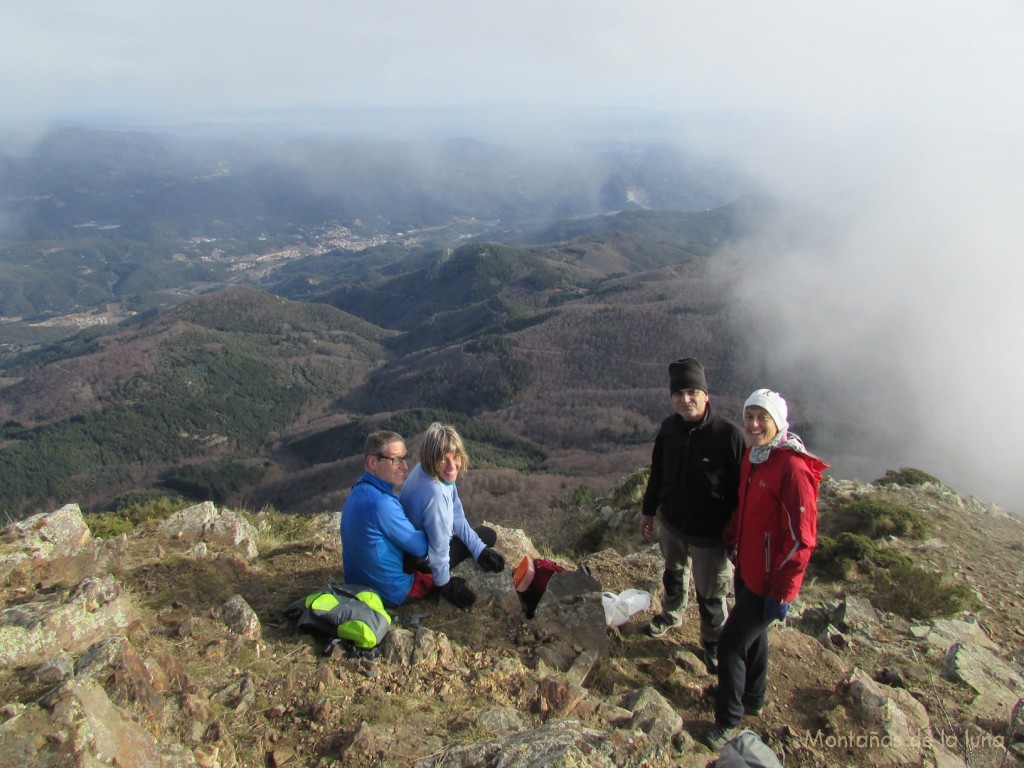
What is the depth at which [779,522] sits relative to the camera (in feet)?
15.0

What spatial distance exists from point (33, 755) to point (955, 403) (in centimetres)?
10301

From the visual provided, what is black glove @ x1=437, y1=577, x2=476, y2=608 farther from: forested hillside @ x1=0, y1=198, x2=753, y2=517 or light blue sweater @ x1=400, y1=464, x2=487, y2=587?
forested hillside @ x1=0, y1=198, x2=753, y2=517

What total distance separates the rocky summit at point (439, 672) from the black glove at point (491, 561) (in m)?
0.17

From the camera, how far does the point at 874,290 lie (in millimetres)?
135625

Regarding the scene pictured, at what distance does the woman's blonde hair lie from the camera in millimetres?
5570

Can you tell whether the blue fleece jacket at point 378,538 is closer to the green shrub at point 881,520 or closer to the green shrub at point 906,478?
the green shrub at point 881,520

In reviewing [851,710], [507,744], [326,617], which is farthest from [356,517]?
[851,710]

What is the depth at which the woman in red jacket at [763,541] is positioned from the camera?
442cm

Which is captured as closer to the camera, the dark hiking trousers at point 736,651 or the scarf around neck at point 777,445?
the scarf around neck at point 777,445

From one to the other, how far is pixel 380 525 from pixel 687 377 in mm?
3282

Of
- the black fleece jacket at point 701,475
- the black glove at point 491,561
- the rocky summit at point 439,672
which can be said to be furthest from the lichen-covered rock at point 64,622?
the black fleece jacket at point 701,475

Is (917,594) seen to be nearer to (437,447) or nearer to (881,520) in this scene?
(881,520)

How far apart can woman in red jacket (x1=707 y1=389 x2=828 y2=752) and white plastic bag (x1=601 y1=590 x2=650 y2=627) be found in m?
1.50

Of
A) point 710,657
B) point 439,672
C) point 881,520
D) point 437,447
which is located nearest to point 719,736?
point 710,657
